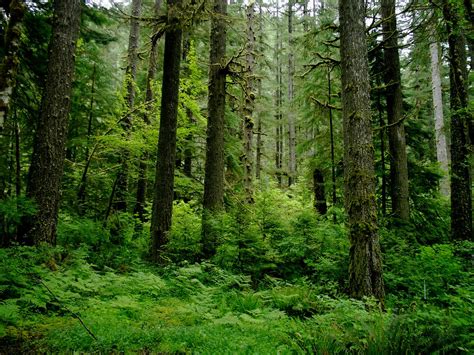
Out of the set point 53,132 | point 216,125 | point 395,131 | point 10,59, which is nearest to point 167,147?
point 216,125

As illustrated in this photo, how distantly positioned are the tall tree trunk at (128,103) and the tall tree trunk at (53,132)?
11.6ft

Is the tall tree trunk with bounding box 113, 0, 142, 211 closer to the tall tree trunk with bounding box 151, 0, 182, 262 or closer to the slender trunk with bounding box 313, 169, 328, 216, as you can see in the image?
Result: the tall tree trunk with bounding box 151, 0, 182, 262

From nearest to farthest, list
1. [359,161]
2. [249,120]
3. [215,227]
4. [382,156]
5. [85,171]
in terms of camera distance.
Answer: [359,161], [215,227], [85,171], [382,156], [249,120]

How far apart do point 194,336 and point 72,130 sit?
9.84 m

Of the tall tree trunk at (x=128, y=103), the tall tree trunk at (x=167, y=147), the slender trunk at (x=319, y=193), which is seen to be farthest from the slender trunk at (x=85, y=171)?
the slender trunk at (x=319, y=193)

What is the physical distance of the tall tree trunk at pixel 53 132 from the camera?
6.55 m

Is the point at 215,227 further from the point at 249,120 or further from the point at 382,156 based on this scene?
the point at 382,156

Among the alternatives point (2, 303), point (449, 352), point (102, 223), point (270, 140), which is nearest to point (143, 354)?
point (2, 303)

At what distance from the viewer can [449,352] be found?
10.8ft

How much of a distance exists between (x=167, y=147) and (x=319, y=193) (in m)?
6.36

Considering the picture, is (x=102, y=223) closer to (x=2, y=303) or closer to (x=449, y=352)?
(x=2, y=303)

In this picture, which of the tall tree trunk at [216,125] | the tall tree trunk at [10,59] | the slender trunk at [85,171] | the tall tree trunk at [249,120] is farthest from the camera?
the tall tree trunk at [249,120]

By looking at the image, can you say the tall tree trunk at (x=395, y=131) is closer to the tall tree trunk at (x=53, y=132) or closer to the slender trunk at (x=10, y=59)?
the tall tree trunk at (x=53, y=132)

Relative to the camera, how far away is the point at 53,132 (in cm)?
677
